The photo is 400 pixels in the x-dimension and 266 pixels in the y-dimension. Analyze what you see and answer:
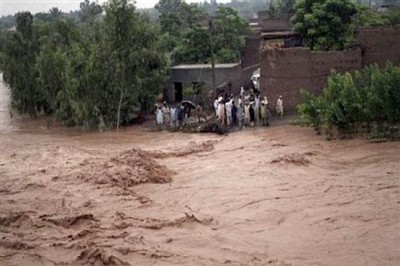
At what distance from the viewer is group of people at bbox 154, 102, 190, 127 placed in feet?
71.9

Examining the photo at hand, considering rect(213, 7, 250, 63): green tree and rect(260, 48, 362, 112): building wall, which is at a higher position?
rect(213, 7, 250, 63): green tree

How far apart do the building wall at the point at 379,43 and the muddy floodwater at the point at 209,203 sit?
559 cm

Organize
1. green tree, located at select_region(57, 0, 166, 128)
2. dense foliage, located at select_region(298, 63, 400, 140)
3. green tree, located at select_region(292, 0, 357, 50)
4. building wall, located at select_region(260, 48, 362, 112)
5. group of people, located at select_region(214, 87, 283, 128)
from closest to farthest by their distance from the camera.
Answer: dense foliage, located at select_region(298, 63, 400, 140)
group of people, located at select_region(214, 87, 283, 128)
building wall, located at select_region(260, 48, 362, 112)
green tree, located at select_region(57, 0, 166, 128)
green tree, located at select_region(292, 0, 357, 50)

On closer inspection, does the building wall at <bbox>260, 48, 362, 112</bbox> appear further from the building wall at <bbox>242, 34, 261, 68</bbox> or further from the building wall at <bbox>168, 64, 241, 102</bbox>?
the building wall at <bbox>242, 34, 261, 68</bbox>

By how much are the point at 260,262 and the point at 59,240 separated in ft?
13.3

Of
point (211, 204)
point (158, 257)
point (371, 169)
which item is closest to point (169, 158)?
point (211, 204)

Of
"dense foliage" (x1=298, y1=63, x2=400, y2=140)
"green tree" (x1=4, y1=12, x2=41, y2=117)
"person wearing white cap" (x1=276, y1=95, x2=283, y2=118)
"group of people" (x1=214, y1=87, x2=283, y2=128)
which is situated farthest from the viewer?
"green tree" (x1=4, y1=12, x2=41, y2=117)

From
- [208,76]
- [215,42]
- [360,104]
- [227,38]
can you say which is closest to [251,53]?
[215,42]

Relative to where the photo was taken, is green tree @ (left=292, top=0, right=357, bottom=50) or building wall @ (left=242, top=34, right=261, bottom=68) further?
building wall @ (left=242, top=34, right=261, bottom=68)

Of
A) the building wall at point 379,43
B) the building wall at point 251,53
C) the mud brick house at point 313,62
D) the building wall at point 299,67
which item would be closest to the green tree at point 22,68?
the building wall at point 251,53

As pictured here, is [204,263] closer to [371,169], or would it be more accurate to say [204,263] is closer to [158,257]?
[158,257]

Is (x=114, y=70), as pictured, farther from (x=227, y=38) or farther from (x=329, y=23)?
(x=227, y=38)

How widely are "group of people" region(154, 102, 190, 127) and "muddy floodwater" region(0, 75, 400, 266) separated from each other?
2.81m

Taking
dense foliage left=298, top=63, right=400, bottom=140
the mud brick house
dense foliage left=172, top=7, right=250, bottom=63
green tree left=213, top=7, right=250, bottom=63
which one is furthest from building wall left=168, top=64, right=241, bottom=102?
dense foliage left=298, top=63, right=400, bottom=140
